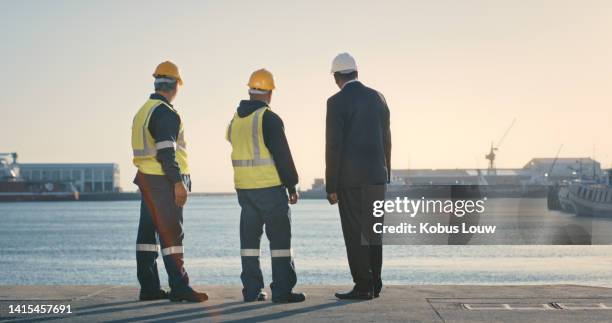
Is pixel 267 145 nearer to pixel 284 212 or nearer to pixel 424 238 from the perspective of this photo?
pixel 284 212

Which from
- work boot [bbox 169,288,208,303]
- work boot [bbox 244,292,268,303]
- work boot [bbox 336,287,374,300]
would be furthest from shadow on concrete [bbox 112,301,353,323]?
work boot [bbox 169,288,208,303]

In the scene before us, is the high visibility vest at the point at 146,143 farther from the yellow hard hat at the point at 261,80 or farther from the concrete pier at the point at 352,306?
the concrete pier at the point at 352,306

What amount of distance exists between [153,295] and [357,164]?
2.44 m

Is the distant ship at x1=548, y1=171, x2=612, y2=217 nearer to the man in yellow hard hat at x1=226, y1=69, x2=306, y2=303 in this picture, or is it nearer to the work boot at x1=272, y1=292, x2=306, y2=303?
the man in yellow hard hat at x1=226, y1=69, x2=306, y2=303

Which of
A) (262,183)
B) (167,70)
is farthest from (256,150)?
(167,70)

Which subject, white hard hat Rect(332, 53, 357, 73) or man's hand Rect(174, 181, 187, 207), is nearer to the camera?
man's hand Rect(174, 181, 187, 207)

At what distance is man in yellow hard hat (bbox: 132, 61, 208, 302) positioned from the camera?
9.60 m

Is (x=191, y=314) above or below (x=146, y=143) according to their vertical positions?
below

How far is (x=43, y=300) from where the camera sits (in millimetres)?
9555

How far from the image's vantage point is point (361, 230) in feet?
32.5

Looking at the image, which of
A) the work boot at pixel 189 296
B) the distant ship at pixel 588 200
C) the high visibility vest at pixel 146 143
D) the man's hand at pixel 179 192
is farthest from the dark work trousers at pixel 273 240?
the distant ship at pixel 588 200

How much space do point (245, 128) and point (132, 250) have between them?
55.2 meters

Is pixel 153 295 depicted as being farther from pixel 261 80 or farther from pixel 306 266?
pixel 306 266

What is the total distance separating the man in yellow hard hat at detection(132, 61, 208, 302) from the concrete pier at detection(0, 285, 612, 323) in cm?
31
